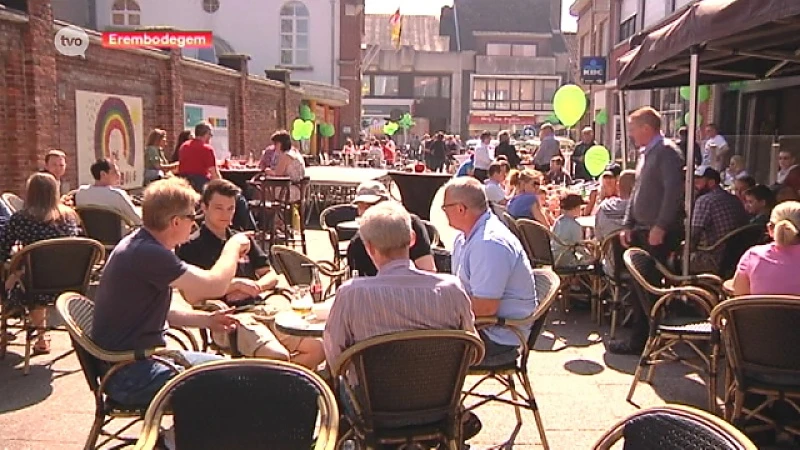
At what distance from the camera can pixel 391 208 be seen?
308 cm

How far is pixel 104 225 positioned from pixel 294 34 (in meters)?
24.5

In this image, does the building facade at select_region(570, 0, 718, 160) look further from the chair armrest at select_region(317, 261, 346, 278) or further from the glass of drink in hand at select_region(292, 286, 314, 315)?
the glass of drink in hand at select_region(292, 286, 314, 315)

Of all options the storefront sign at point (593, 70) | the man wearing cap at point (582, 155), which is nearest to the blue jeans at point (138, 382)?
the man wearing cap at point (582, 155)

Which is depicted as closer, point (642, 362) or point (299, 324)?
point (299, 324)

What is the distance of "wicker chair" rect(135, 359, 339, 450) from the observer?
2385 millimetres

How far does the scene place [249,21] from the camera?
29.9m

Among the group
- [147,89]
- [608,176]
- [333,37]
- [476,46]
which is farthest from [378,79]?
[608,176]

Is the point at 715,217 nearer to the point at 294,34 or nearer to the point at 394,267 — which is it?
the point at 394,267

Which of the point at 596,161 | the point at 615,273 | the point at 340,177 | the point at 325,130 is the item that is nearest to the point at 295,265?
the point at 615,273

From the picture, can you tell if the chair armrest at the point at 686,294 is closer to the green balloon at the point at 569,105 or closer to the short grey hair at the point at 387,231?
the short grey hair at the point at 387,231

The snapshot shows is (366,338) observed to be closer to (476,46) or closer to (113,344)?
(113,344)

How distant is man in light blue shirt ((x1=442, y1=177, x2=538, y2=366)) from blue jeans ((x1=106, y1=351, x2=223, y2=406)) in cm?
143

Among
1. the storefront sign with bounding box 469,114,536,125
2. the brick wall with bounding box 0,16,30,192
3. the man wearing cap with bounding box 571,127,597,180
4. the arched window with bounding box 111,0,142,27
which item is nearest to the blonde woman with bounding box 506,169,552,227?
the brick wall with bounding box 0,16,30,192

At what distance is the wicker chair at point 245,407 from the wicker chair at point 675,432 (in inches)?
33.2
